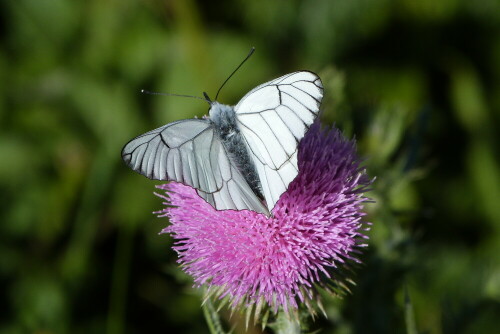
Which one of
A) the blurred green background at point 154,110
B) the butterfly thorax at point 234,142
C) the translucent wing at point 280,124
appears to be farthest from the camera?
the blurred green background at point 154,110

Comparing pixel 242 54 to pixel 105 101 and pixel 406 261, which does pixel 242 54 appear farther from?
pixel 406 261

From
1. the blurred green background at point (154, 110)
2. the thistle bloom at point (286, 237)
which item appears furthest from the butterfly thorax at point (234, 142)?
the blurred green background at point (154, 110)

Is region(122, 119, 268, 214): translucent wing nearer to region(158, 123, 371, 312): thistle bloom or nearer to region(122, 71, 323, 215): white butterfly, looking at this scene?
region(122, 71, 323, 215): white butterfly

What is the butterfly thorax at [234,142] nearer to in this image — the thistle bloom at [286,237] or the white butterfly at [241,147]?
the white butterfly at [241,147]

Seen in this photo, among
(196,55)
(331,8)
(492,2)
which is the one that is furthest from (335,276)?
(492,2)

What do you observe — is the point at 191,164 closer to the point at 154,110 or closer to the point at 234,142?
the point at 234,142
